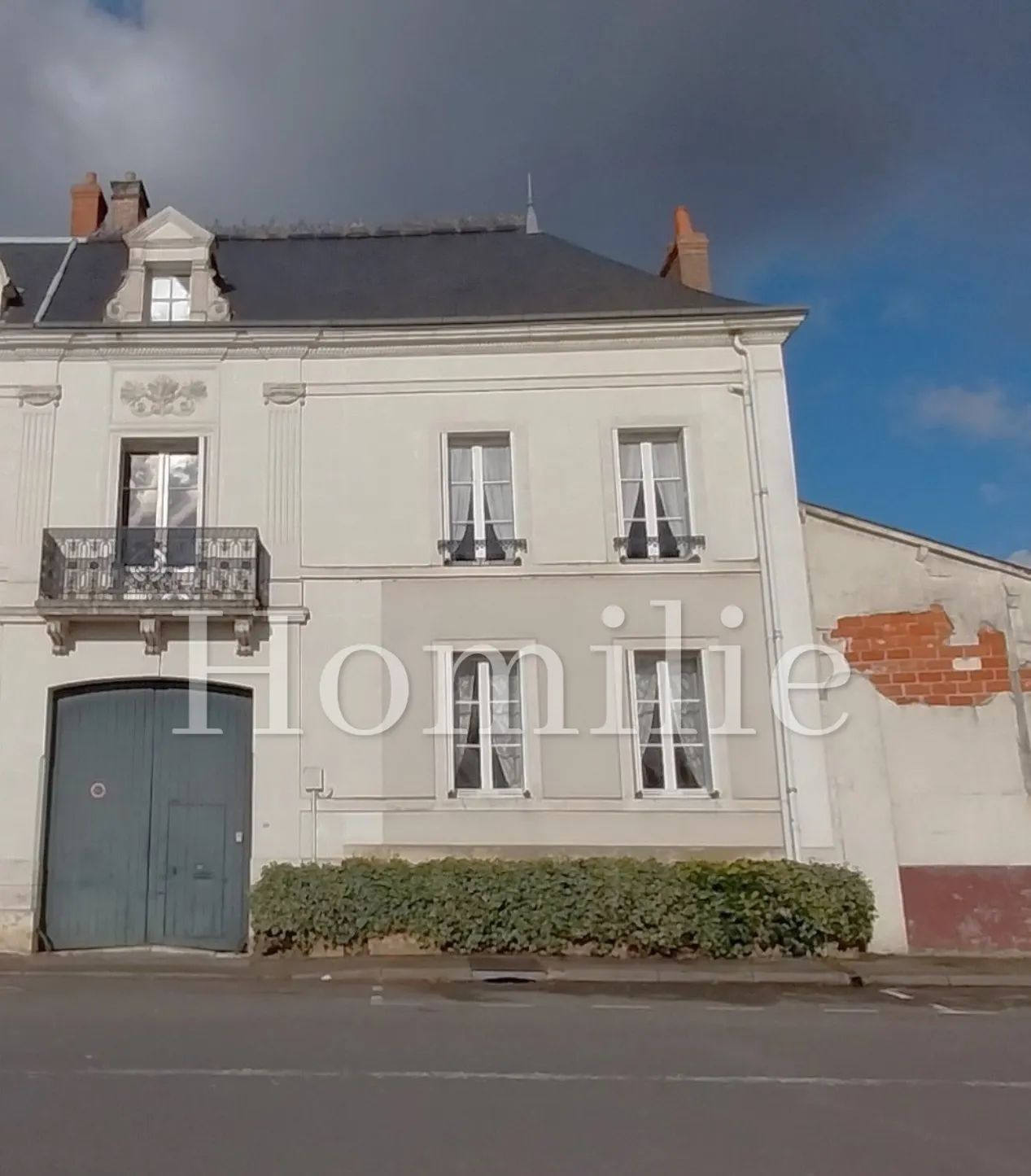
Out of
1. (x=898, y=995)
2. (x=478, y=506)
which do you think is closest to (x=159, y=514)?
(x=478, y=506)

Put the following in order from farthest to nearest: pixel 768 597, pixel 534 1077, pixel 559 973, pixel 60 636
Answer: pixel 768 597 → pixel 60 636 → pixel 559 973 → pixel 534 1077

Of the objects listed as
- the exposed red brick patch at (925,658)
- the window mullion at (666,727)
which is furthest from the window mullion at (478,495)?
the exposed red brick patch at (925,658)

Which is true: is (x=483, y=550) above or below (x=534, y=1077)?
above

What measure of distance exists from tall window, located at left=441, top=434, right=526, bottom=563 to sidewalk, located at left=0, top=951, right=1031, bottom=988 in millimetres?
4662

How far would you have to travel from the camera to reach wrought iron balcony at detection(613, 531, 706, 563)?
12555mm

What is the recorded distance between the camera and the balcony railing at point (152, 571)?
38.4ft

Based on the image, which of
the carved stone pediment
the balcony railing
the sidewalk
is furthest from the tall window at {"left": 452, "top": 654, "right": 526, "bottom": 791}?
the carved stone pediment

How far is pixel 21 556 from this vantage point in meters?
12.2

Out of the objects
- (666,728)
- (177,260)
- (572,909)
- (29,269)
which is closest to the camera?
(572,909)

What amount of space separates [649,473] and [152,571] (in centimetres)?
607

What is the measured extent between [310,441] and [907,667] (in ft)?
25.0

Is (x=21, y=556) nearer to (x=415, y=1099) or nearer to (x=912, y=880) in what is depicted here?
(x=415, y=1099)

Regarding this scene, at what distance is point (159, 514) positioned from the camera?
12711 mm

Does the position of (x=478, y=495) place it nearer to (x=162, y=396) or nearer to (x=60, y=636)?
(x=162, y=396)
